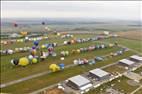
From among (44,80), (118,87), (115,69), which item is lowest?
(118,87)

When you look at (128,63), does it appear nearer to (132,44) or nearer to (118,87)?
(118,87)

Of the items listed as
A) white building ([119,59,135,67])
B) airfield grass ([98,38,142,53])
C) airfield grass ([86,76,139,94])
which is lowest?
airfield grass ([86,76,139,94])

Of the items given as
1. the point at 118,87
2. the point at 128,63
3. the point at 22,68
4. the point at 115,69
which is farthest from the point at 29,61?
the point at 128,63

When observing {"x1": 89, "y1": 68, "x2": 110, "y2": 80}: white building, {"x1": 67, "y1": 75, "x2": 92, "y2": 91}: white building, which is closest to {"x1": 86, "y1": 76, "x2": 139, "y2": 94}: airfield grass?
{"x1": 67, "y1": 75, "x2": 92, "y2": 91}: white building

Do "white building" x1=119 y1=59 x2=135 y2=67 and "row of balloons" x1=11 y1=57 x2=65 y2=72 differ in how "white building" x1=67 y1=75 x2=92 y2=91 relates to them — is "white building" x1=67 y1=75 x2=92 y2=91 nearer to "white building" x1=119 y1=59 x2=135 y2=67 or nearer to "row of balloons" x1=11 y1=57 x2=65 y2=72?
"row of balloons" x1=11 y1=57 x2=65 y2=72

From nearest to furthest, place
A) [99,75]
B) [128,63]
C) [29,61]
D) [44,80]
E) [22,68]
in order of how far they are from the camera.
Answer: [44,80] → [99,75] → [22,68] → [128,63] → [29,61]

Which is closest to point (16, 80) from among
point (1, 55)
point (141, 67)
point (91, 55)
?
point (1, 55)

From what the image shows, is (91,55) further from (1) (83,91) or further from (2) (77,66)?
(1) (83,91)

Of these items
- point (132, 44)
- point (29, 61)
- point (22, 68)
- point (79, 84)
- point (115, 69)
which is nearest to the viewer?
point (79, 84)

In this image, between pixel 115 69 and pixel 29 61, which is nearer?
pixel 115 69

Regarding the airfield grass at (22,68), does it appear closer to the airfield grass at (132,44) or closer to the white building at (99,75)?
the white building at (99,75)

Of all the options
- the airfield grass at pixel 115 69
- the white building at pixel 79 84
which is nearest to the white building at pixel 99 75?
the white building at pixel 79 84

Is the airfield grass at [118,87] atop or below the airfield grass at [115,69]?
below
